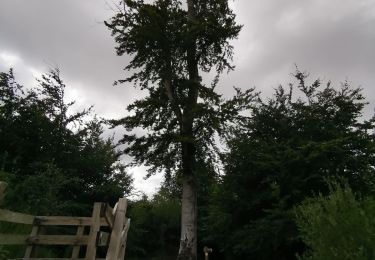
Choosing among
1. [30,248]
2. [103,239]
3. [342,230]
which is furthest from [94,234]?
[342,230]

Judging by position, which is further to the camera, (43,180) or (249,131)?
(249,131)

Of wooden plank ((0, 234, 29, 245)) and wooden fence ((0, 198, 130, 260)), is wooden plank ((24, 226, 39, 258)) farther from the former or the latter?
wooden plank ((0, 234, 29, 245))

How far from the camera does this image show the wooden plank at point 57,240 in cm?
648

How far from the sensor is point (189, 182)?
18844mm

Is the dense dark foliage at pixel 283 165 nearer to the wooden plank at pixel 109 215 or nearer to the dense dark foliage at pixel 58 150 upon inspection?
the dense dark foliage at pixel 58 150

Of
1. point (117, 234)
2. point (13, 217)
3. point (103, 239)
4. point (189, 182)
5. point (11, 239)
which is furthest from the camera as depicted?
point (189, 182)

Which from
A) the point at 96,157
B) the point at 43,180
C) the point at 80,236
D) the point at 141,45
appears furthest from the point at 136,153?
the point at 80,236

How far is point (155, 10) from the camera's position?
766 inches

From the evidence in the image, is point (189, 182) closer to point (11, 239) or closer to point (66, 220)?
point (66, 220)

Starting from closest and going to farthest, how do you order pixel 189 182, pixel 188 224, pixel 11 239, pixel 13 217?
pixel 13 217, pixel 11 239, pixel 188 224, pixel 189 182

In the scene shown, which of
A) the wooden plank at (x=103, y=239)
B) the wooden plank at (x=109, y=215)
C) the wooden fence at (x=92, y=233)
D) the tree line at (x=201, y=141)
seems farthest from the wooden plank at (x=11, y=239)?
the tree line at (x=201, y=141)

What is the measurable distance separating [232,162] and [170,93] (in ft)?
15.3

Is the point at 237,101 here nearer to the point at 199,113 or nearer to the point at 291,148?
the point at 199,113

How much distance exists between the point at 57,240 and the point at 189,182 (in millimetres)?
12491
